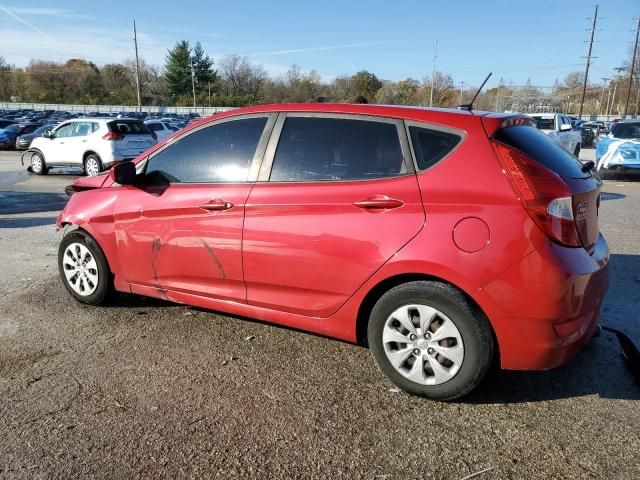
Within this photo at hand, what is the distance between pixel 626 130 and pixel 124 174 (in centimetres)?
1484

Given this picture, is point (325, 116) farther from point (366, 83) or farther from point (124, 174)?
point (366, 83)

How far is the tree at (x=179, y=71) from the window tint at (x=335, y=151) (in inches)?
3493

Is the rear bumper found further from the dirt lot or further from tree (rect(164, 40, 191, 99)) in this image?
tree (rect(164, 40, 191, 99))

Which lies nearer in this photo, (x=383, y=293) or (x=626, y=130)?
(x=383, y=293)

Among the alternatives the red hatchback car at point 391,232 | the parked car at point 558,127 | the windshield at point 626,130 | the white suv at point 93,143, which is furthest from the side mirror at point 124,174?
the parked car at point 558,127

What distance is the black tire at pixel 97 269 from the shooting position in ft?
14.2

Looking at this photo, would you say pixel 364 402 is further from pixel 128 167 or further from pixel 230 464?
pixel 128 167

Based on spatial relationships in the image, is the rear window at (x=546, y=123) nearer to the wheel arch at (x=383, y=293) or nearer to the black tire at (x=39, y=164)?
the wheel arch at (x=383, y=293)

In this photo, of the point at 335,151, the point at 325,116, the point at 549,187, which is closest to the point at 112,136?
the point at 325,116

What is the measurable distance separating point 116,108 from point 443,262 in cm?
8043

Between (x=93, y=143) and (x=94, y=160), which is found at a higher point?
(x=93, y=143)

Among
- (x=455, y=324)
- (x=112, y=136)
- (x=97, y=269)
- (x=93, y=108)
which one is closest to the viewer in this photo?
(x=455, y=324)

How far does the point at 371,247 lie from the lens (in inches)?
119

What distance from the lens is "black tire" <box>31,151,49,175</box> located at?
16031 millimetres
